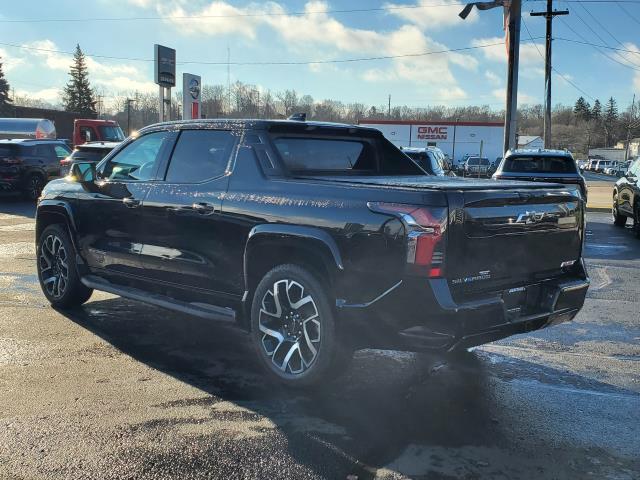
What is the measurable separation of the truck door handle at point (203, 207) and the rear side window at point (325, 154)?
2.15 ft

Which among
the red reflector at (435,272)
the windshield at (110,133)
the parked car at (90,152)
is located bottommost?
the red reflector at (435,272)

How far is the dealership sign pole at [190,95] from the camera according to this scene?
68.7ft

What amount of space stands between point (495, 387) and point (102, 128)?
1109 inches

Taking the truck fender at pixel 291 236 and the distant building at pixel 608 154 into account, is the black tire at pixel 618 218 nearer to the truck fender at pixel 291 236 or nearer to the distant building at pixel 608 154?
the truck fender at pixel 291 236

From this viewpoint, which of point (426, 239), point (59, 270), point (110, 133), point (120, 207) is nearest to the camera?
point (426, 239)

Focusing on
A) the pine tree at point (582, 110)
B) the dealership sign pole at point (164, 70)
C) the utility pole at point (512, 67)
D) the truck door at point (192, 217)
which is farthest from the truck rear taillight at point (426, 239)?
the pine tree at point (582, 110)

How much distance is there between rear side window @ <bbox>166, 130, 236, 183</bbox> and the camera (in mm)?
4723

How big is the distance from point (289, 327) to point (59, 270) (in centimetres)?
313

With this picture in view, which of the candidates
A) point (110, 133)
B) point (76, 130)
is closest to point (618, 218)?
point (110, 133)

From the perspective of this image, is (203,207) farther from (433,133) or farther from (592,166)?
(592,166)

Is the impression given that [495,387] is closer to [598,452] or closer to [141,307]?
[598,452]

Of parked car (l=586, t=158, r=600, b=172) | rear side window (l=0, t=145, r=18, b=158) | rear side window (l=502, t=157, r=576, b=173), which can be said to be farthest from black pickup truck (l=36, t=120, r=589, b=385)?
parked car (l=586, t=158, r=600, b=172)

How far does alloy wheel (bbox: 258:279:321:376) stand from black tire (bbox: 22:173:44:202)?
15154 millimetres

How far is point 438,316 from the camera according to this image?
3.46 meters
